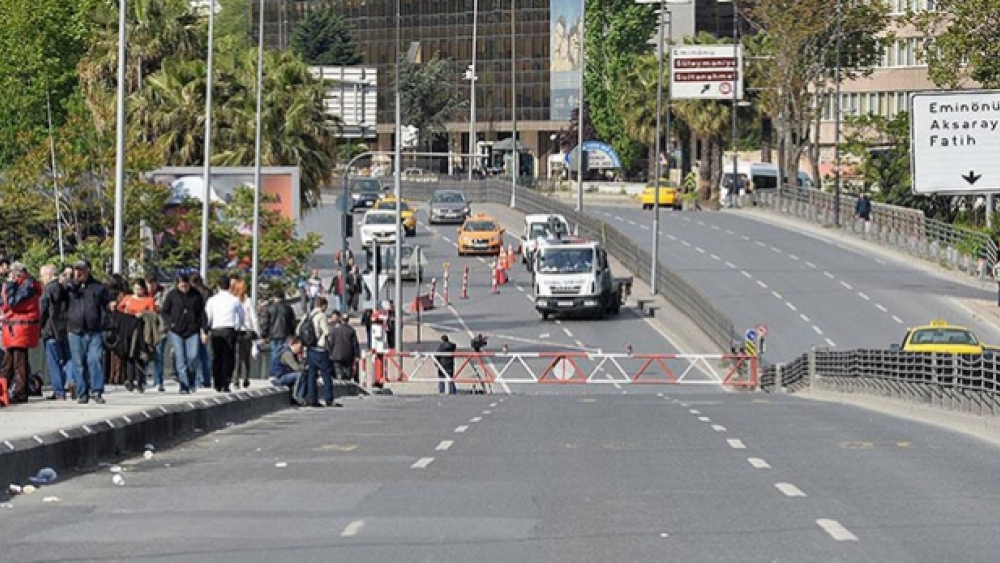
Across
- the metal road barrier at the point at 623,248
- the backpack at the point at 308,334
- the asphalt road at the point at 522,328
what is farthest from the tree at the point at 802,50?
the backpack at the point at 308,334

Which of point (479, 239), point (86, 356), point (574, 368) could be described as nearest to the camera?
point (86, 356)

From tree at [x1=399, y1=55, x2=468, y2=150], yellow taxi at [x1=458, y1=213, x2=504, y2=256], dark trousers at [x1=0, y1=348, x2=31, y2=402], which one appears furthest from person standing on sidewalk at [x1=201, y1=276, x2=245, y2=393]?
tree at [x1=399, y1=55, x2=468, y2=150]

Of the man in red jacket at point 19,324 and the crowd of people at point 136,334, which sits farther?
the crowd of people at point 136,334

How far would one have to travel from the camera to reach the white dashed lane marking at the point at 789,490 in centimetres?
Result: 1853

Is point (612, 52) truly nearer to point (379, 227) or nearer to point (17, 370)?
point (379, 227)

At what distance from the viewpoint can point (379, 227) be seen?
95.6 m

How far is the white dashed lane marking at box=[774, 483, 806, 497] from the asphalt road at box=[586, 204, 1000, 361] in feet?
148

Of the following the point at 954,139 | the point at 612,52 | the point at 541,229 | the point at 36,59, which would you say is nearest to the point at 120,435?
the point at 954,139

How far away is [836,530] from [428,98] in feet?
551

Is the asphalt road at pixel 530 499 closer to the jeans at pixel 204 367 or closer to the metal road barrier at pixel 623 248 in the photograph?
the jeans at pixel 204 367

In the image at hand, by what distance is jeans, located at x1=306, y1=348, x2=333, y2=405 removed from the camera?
35625 millimetres

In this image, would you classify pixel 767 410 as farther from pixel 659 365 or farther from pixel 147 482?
pixel 659 365

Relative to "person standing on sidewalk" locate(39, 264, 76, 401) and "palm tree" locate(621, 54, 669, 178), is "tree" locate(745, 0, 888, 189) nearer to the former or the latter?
"palm tree" locate(621, 54, 669, 178)

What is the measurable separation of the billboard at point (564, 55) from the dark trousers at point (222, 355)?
13970 centimetres
